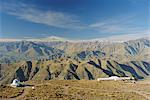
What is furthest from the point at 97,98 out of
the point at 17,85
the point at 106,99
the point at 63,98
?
the point at 17,85

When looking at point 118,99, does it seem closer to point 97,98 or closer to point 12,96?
point 97,98

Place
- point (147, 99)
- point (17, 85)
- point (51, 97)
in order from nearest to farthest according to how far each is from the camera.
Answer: point (147, 99)
point (51, 97)
point (17, 85)

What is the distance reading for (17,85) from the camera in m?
104

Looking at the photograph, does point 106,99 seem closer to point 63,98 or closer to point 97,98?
point 97,98

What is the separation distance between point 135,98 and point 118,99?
562 cm

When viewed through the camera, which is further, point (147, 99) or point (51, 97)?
point (51, 97)

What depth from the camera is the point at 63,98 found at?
240 feet

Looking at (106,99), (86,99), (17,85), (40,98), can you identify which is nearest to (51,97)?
(40,98)

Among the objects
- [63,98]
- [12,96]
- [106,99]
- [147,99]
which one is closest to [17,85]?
[12,96]

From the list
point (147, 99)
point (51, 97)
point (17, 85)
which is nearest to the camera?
point (147, 99)

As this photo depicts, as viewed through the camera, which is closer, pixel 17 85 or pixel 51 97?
pixel 51 97

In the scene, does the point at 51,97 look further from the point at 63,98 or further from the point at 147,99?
the point at 147,99

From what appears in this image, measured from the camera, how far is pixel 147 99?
69.9 m

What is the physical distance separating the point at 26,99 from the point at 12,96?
23.6 feet
